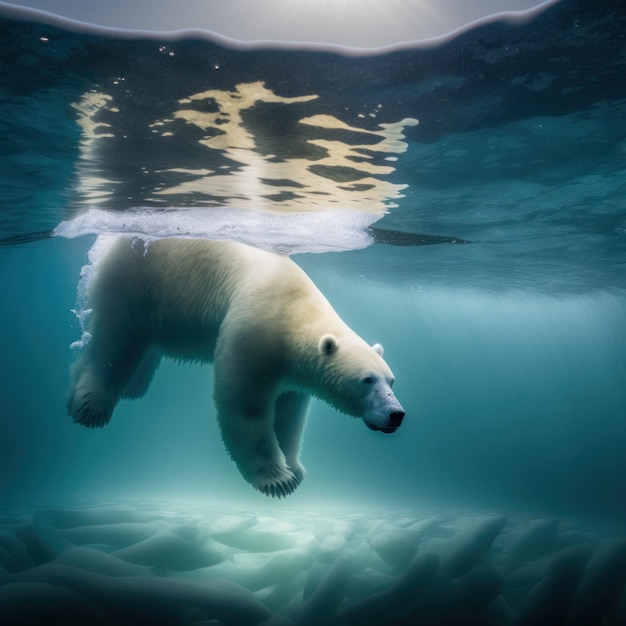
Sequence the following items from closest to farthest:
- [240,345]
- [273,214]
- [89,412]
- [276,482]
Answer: [276,482], [240,345], [89,412], [273,214]

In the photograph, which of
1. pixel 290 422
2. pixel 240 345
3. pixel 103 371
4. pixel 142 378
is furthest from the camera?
pixel 142 378

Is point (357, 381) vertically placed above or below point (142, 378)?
above

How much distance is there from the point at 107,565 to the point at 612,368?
412ft

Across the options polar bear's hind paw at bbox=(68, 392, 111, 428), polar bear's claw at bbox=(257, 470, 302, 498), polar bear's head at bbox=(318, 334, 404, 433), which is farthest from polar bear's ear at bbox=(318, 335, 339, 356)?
polar bear's hind paw at bbox=(68, 392, 111, 428)

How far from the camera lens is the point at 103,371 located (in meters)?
5.52

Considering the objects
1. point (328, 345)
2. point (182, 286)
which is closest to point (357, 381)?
point (328, 345)

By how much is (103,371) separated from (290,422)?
6.96 feet

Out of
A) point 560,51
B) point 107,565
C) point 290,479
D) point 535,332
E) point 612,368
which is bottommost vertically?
point 612,368

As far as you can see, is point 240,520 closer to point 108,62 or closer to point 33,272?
point 108,62

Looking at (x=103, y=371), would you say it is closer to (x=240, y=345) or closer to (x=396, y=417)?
(x=240, y=345)

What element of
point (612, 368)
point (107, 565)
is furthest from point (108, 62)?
point (612, 368)

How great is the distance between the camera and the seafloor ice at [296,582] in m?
4.15

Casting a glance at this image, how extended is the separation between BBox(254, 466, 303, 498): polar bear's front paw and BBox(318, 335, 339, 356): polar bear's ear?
115 centimetres

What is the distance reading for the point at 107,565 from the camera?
489 centimetres
